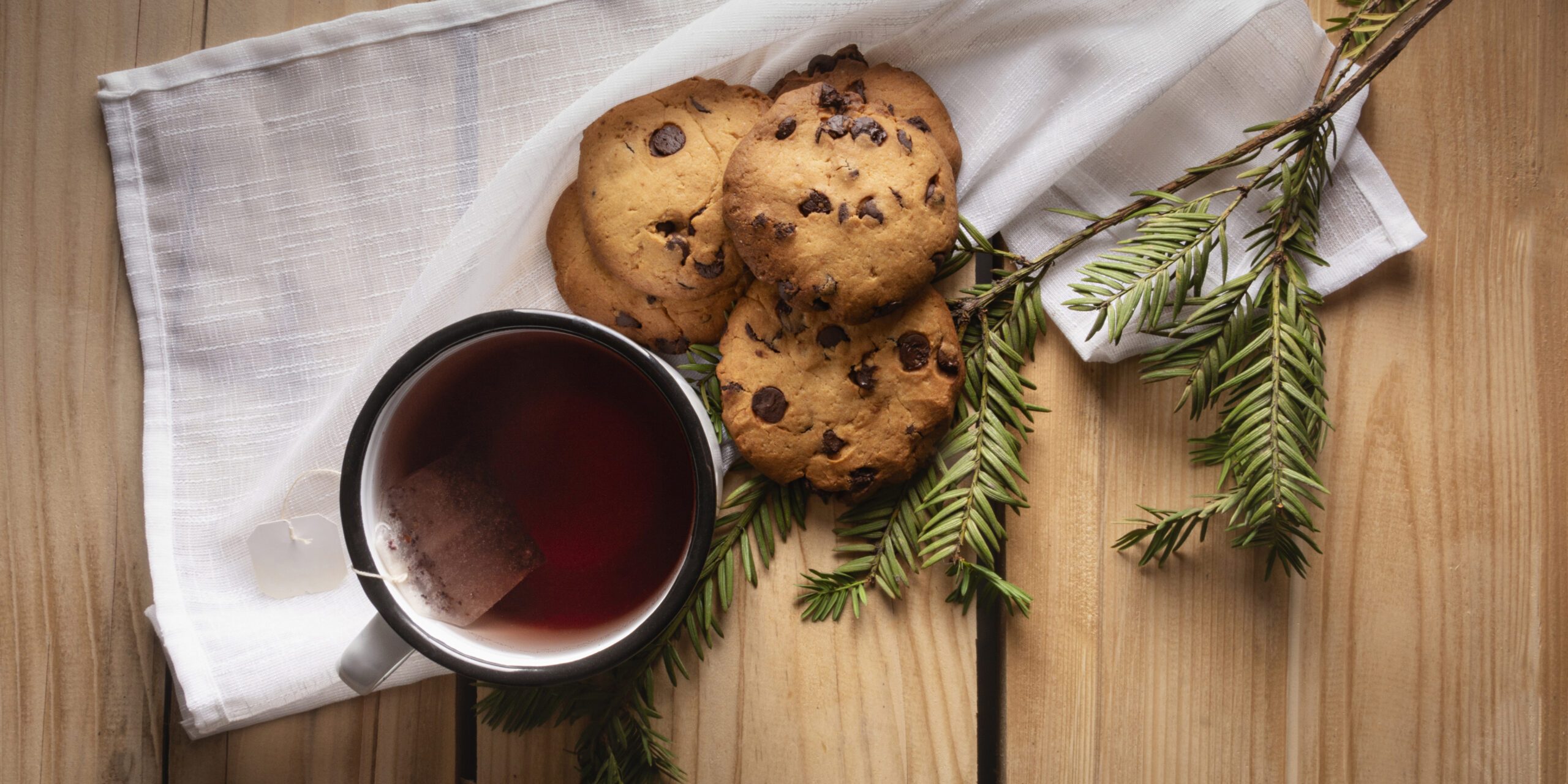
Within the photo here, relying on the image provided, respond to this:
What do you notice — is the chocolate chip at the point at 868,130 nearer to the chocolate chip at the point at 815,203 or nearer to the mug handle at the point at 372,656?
the chocolate chip at the point at 815,203

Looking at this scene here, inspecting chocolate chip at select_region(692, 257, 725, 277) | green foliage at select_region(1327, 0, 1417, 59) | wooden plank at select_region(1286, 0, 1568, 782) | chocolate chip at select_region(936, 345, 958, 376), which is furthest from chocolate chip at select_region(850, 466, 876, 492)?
green foliage at select_region(1327, 0, 1417, 59)

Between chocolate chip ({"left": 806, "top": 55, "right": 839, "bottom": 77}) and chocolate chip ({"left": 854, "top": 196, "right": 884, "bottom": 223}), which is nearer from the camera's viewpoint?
chocolate chip ({"left": 854, "top": 196, "right": 884, "bottom": 223})

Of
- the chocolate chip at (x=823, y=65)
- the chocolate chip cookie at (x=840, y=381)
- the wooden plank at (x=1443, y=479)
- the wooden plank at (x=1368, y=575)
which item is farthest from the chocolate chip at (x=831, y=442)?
the wooden plank at (x=1443, y=479)

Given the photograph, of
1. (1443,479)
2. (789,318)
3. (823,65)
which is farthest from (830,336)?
(1443,479)

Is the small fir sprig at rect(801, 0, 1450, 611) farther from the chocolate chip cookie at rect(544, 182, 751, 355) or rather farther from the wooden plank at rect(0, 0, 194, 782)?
the wooden plank at rect(0, 0, 194, 782)

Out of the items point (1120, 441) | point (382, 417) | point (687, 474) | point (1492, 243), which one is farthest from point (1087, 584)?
point (382, 417)

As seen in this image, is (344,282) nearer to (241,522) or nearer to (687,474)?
(241,522)

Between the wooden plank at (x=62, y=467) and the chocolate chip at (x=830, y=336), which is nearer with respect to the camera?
the chocolate chip at (x=830, y=336)
